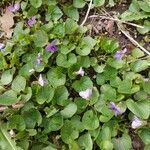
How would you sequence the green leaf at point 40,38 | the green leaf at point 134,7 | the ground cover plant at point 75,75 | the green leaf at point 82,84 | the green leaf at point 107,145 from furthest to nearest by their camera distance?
the green leaf at point 134,7 → the green leaf at point 40,38 → the green leaf at point 82,84 → the ground cover plant at point 75,75 → the green leaf at point 107,145

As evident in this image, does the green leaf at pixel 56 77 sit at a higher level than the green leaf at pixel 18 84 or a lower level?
lower

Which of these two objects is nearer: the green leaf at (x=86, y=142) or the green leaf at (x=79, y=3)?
the green leaf at (x=86, y=142)

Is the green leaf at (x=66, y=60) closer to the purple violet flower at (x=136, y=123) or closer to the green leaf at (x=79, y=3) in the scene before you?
the green leaf at (x=79, y=3)

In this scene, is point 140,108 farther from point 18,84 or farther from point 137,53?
point 18,84

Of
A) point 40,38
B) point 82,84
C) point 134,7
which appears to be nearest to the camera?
point 82,84

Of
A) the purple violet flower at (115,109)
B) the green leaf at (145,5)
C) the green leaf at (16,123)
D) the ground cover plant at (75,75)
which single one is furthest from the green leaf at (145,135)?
the green leaf at (145,5)

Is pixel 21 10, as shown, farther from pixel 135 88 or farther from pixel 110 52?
pixel 135 88

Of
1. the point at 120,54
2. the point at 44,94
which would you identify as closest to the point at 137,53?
the point at 120,54

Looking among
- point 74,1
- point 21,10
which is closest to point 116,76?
point 74,1
